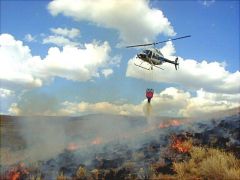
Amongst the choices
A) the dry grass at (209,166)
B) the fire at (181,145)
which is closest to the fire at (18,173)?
the fire at (181,145)

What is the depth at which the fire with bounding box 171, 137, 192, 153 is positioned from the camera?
29742mm

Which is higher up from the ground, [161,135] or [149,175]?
[161,135]

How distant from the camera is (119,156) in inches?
1243

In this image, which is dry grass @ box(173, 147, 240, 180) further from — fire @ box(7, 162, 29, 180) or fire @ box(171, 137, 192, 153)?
fire @ box(7, 162, 29, 180)

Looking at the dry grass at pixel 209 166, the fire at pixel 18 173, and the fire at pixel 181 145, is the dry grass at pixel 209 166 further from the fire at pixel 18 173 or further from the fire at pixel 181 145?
the fire at pixel 18 173

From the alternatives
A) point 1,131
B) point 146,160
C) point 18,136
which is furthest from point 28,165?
point 1,131

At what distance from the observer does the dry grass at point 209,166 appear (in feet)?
74.9

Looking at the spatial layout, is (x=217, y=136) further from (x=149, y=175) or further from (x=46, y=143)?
(x=46, y=143)

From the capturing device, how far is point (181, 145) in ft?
101

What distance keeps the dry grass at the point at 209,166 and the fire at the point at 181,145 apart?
145cm

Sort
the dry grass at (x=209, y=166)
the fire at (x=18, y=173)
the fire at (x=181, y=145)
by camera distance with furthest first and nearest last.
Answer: the fire at (x=18, y=173) < the fire at (x=181, y=145) < the dry grass at (x=209, y=166)

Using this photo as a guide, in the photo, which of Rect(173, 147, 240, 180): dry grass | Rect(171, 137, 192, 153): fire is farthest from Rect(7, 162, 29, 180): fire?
Rect(173, 147, 240, 180): dry grass

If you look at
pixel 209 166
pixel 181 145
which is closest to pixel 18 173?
pixel 181 145

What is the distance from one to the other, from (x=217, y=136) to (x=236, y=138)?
69.4 inches
